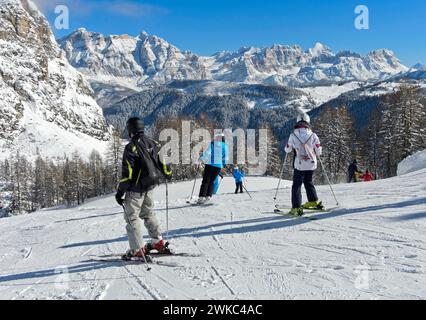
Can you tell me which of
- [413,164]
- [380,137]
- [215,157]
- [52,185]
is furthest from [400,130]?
[52,185]

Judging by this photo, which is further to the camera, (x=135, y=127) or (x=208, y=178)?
(x=208, y=178)

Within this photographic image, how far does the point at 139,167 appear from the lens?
623 cm

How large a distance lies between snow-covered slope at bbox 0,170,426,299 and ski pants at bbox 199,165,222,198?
1.86m

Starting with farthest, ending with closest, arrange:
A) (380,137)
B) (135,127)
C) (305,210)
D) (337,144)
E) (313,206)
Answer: (337,144)
(380,137)
(305,210)
(313,206)
(135,127)

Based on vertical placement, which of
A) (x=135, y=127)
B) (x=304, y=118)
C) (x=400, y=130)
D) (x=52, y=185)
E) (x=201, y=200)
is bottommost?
(x=52, y=185)

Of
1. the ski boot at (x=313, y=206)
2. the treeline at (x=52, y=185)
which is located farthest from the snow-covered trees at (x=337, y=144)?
the treeline at (x=52, y=185)

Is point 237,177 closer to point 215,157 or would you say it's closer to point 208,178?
point 208,178

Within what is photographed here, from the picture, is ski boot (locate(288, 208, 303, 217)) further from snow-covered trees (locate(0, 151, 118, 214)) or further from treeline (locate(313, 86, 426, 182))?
snow-covered trees (locate(0, 151, 118, 214))

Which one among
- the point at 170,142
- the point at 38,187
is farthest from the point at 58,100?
the point at 170,142

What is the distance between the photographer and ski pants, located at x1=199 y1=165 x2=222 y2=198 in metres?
12.3

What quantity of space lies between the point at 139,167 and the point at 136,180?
0.21 meters

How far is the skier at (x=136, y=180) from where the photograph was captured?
6117 mm
